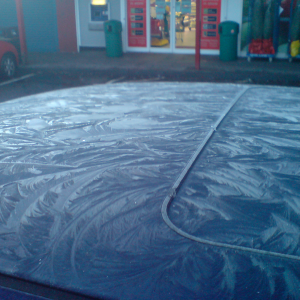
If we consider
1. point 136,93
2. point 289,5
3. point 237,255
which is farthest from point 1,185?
point 289,5

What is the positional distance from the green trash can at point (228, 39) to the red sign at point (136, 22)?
338 centimetres

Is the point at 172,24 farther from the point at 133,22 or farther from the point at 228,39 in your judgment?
the point at 228,39

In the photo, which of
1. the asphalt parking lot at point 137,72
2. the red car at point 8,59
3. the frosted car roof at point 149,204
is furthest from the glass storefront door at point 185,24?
the frosted car roof at point 149,204

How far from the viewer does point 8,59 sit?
1034 centimetres

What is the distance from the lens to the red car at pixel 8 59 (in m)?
10.1

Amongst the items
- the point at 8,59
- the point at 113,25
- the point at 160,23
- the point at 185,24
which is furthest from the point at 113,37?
the point at 8,59

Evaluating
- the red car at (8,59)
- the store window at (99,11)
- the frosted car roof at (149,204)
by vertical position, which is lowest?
the red car at (8,59)

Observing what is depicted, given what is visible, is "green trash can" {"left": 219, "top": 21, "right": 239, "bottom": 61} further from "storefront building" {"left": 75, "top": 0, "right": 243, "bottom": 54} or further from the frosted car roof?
the frosted car roof

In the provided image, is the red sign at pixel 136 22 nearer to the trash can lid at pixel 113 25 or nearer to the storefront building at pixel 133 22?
the storefront building at pixel 133 22

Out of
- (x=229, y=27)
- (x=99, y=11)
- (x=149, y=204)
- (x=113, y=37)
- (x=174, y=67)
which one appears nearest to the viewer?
(x=149, y=204)

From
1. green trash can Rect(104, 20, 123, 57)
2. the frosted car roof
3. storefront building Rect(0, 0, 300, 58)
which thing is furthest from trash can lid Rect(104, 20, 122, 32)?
the frosted car roof

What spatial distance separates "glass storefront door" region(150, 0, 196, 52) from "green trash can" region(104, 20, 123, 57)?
1447 mm

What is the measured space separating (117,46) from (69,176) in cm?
1306

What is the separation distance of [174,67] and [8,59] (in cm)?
479
